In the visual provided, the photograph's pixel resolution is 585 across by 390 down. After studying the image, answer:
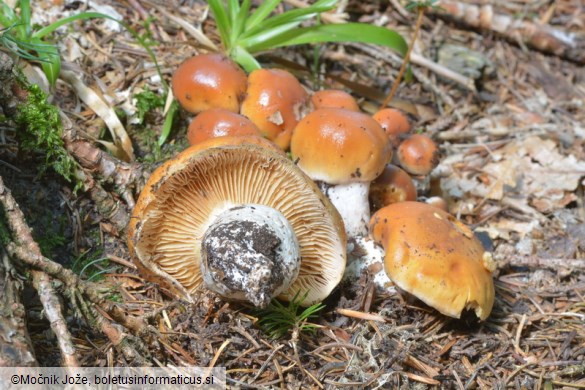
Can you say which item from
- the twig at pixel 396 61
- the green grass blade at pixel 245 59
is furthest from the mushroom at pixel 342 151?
the twig at pixel 396 61

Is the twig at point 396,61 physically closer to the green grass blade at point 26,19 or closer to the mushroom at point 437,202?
the mushroom at point 437,202

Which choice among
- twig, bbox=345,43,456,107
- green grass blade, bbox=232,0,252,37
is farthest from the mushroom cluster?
twig, bbox=345,43,456,107

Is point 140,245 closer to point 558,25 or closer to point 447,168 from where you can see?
point 447,168

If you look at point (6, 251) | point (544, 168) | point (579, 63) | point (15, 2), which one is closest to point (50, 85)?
point (15, 2)

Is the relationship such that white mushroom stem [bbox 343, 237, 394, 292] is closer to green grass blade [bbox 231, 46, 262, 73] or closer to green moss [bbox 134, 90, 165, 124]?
green grass blade [bbox 231, 46, 262, 73]

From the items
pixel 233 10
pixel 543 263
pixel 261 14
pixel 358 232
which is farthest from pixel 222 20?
pixel 543 263

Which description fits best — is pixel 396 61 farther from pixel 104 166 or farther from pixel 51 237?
pixel 51 237
